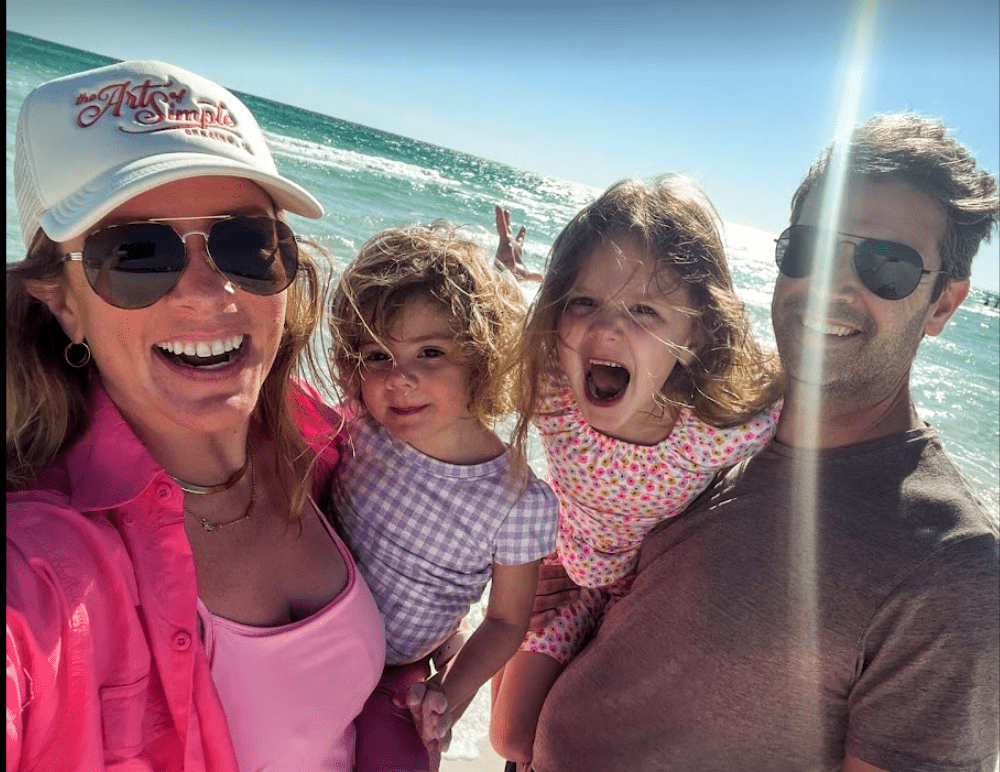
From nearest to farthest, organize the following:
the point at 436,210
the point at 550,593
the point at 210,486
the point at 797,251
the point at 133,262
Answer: the point at 133,262, the point at 210,486, the point at 797,251, the point at 550,593, the point at 436,210

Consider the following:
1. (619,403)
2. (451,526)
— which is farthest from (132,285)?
(619,403)

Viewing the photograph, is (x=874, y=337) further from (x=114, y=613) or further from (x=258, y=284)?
(x=114, y=613)

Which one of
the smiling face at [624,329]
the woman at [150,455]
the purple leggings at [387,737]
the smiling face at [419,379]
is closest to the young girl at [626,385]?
the smiling face at [624,329]

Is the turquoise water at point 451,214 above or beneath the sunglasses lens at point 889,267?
beneath

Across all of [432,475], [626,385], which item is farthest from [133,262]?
[626,385]

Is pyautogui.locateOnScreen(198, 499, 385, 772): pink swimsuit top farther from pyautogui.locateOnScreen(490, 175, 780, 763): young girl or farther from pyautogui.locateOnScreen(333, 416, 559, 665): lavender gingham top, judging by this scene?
pyautogui.locateOnScreen(490, 175, 780, 763): young girl

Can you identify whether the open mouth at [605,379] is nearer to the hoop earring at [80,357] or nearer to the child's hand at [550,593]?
the child's hand at [550,593]

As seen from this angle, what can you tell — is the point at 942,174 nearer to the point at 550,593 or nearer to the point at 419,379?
the point at 419,379
